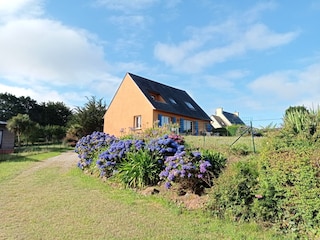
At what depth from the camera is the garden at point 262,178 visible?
3.84 meters

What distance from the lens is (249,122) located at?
10.7 m

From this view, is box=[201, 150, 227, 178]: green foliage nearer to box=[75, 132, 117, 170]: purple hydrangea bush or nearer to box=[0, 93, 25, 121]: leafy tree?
box=[75, 132, 117, 170]: purple hydrangea bush

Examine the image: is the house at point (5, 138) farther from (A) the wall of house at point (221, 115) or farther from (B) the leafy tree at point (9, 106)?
(A) the wall of house at point (221, 115)

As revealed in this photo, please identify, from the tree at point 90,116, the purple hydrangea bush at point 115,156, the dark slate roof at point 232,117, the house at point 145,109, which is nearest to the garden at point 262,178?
the purple hydrangea bush at point 115,156

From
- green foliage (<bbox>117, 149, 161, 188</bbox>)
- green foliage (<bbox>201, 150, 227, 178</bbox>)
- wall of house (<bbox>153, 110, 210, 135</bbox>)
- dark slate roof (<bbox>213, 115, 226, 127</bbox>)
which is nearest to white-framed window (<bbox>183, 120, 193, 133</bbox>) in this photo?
wall of house (<bbox>153, 110, 210, 135</bbox>)

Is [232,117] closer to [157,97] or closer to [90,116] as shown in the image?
[157,97]

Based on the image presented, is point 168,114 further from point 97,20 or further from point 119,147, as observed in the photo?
point 119,147

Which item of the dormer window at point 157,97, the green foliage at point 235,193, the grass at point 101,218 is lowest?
the grass at point 101,218

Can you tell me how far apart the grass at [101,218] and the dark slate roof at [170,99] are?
15.3 meters

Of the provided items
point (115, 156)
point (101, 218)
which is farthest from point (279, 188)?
point (115, 156)

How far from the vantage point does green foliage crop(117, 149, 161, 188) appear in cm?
694

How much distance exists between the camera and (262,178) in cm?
446

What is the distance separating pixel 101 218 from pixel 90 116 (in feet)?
75.0

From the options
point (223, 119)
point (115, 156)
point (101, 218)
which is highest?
point (223, 119)
